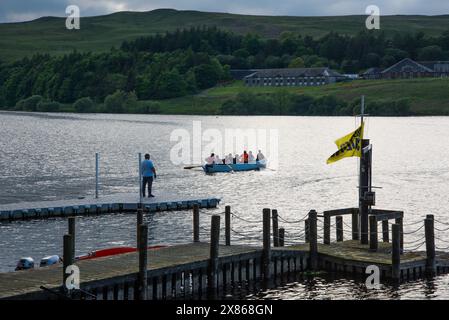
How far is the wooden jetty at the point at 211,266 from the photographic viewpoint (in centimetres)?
2914

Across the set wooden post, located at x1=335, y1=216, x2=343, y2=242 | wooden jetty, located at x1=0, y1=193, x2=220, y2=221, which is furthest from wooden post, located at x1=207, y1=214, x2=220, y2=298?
wooden jetty, located at x1=0, y1=193, x2=220, y2=221

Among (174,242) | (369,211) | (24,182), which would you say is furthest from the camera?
(24,182)

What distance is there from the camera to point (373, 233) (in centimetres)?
3631

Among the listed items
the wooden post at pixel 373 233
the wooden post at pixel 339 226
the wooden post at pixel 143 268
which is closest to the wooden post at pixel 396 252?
the wooden post at pixel 373 233

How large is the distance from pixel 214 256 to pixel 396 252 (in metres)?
6.95

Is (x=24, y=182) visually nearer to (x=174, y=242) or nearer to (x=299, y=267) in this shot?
(x=174, y=242)

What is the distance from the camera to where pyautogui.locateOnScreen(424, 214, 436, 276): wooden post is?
115 ft

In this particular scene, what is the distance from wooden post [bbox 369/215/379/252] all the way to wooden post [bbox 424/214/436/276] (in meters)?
2.02

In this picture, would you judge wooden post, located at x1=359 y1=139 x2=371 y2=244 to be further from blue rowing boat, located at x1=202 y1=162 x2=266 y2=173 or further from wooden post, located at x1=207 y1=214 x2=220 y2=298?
blue rowing boat, located at x1=202 y1=162 x2=266 y2=173

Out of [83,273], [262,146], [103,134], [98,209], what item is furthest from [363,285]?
[103,134]

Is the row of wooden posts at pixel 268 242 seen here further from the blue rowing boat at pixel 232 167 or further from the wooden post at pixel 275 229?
the blue rowing boat at pixel 232 167

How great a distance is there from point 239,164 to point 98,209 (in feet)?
117

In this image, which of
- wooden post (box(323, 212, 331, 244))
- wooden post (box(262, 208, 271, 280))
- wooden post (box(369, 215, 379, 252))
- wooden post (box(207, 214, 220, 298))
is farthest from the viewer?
wooden post (box(323, 212, 331, 244))

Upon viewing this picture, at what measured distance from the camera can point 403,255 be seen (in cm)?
3709
